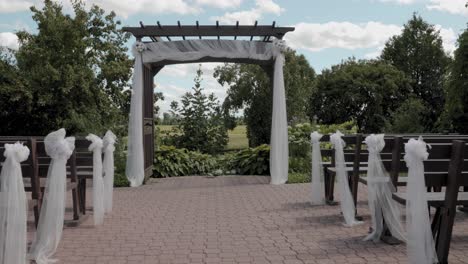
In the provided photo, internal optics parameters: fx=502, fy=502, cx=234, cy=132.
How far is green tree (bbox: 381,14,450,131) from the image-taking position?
35.6 m

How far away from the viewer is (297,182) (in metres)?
10.7

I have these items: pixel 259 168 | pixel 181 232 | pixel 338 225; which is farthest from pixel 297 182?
pixel 181 232

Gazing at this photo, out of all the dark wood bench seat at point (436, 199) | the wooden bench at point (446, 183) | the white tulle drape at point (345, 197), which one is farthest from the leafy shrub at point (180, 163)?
the wooden bench at point (446, 183)

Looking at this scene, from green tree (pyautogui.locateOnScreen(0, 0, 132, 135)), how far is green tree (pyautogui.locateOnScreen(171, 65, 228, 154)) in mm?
1951

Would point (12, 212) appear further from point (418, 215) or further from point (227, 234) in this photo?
point (418, 215)

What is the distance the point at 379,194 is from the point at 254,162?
7161 mm

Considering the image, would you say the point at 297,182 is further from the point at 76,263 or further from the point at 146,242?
the point at 76,263

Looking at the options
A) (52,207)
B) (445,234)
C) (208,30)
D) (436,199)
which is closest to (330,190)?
(436,199)

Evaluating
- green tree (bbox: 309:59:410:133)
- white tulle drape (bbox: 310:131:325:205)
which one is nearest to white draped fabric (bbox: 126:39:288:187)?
white tulle drape (bbox: 310:131:325:205)

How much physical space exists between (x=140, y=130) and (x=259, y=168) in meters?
3.25

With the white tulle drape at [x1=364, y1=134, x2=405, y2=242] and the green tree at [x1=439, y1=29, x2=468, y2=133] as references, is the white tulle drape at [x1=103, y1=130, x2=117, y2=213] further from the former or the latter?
the green tree at [x1=439, y1=29, x2=468, y2=133]

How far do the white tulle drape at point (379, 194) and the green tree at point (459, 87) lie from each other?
1193 centimetres

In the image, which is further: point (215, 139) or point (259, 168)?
point (215, 139)

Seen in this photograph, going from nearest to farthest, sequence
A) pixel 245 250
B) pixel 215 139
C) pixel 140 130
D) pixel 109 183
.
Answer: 1. pixel 245 250
2. pixel 109 183
3. pixel 140 130
4. pixel 215 139
